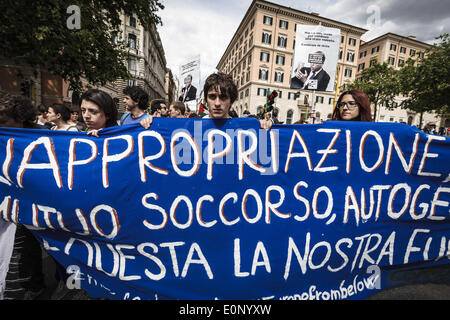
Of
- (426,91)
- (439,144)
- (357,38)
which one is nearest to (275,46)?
(357,38)

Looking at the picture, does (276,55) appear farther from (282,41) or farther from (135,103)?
(135,103)

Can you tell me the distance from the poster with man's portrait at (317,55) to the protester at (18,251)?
5430mm

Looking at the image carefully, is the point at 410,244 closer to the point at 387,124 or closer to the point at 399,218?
the point at 399,218

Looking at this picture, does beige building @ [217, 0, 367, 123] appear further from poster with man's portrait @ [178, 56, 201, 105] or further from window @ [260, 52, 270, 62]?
poster with man's portrait @ [178, 56, 201, 105]

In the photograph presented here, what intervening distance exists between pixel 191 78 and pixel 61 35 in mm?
5203

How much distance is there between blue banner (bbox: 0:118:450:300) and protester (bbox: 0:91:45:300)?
0.15m

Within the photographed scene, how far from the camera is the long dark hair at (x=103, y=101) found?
6.81 ft

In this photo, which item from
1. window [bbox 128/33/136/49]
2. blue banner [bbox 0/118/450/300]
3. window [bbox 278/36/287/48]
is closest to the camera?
blue banner [bbox 0/118/450/300]

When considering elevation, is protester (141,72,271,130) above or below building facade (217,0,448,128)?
below

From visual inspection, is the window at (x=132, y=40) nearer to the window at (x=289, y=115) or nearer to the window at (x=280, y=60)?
the window at (x=280, y=60)

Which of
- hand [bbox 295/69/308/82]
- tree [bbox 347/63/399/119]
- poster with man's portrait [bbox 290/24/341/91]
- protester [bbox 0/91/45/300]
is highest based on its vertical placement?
tree [bbox 347/63/399/119]

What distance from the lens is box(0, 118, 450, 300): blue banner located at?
6.02 ft

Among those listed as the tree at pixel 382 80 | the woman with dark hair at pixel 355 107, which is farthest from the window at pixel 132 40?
the woman with dark hair at pixel 355 107

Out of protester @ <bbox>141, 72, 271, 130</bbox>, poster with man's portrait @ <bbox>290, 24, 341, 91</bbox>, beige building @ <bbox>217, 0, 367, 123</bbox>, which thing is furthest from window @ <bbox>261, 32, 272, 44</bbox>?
protester @ <bbox>141, 72, 271, 130</bbox>
